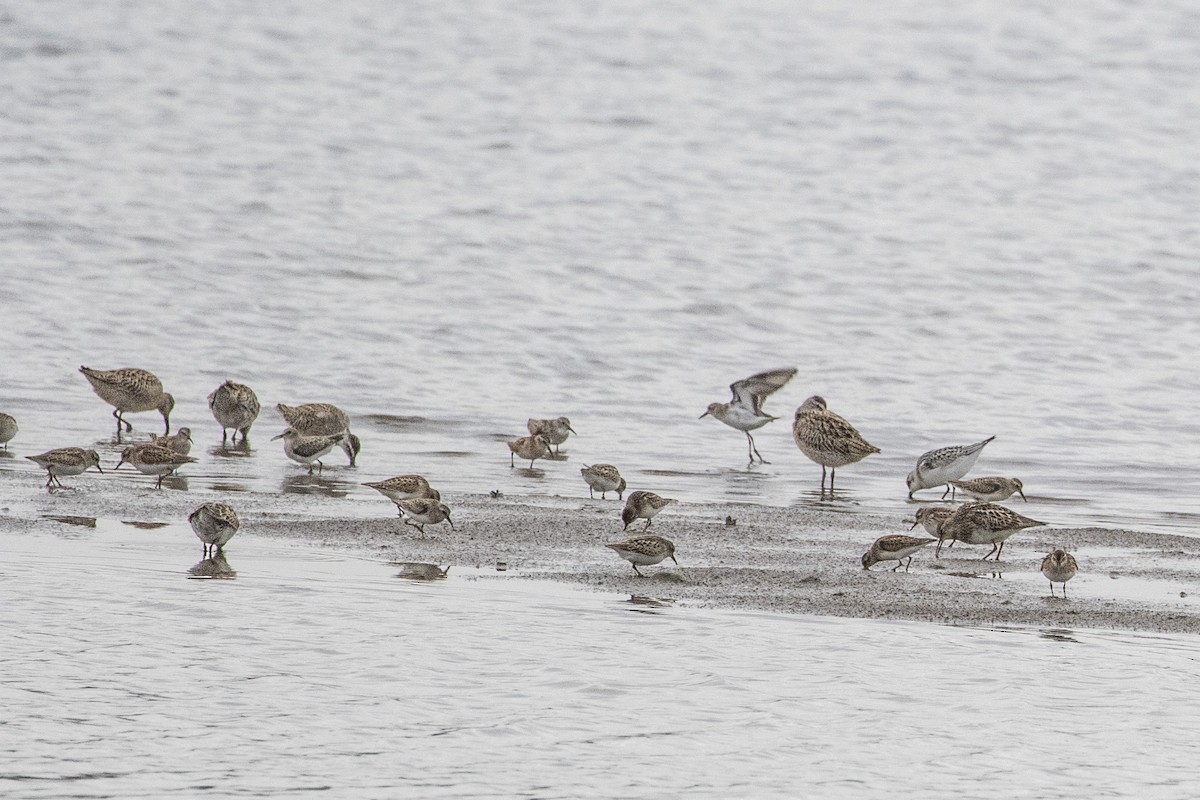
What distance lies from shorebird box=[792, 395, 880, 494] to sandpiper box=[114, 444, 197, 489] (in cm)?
470

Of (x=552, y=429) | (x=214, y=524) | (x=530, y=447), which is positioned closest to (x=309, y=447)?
(x=530, y=447)

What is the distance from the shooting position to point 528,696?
25.6 feet

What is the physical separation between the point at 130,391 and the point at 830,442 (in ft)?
18.6

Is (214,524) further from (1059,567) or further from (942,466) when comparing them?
(942,466)

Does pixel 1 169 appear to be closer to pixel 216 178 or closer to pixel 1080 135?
pixel 216 178

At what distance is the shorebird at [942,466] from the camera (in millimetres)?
13719

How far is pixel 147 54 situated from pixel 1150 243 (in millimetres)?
21670

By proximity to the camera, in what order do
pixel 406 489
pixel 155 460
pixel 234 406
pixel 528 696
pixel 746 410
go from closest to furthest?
pixel 528 696, pixel 406 489, pixel 155 460, pixel 234 406, pixel 746 410

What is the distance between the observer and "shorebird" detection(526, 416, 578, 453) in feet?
49.2

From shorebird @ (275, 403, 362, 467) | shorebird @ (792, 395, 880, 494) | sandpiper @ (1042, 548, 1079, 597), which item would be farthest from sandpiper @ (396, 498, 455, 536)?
shorebird @ (792, 395, 880, 494)

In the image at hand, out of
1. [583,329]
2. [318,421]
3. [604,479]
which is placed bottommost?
[604,479]

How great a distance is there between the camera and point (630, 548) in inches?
398

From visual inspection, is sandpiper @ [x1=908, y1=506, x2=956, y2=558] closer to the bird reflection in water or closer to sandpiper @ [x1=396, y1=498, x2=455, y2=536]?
sandpiper @ [x1=396, y1=498, x2=455, y2=536]

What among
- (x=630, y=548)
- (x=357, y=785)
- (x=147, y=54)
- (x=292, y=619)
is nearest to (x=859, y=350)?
(x=630, y=548)
